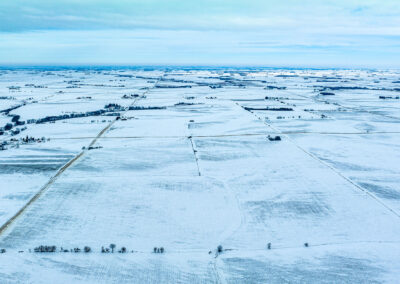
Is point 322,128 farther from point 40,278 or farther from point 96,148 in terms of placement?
point 40,278

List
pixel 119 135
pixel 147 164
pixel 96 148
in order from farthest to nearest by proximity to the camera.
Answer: pixel 119 135 → pixel 96 148 → pixel 147 164

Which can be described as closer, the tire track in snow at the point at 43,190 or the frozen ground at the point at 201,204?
the frozen ground at the point at 201,204

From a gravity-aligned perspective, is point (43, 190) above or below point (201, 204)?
above

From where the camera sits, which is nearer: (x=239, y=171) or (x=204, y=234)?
(x=204, y=234)

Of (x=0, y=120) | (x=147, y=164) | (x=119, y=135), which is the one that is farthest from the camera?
(x=0, y=120)

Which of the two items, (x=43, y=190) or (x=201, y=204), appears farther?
(x=43, y=190)

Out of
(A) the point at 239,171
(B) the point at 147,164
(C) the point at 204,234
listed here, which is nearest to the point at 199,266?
(C) the point at 204,234

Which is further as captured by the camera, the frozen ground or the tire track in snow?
the tire track in snow
